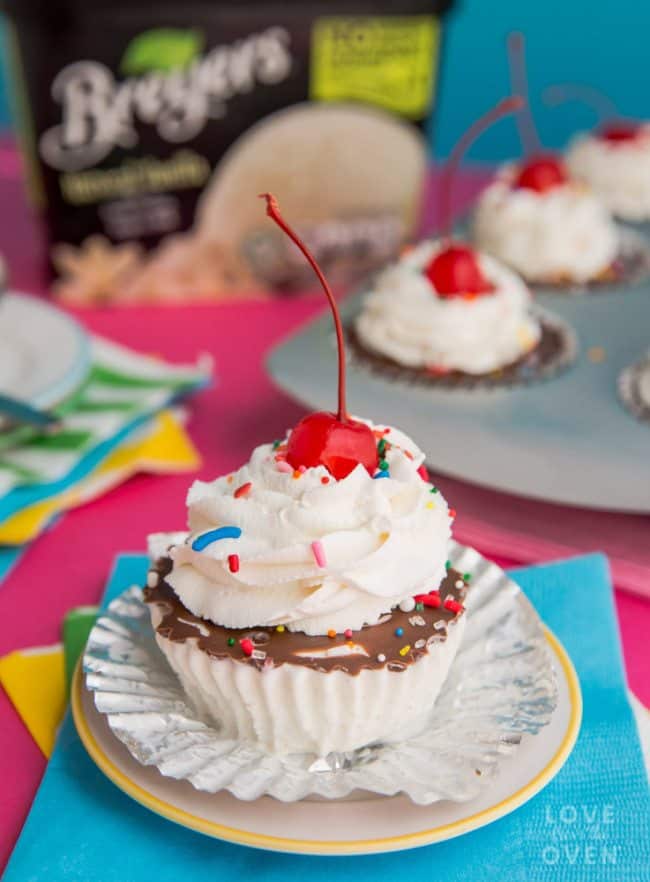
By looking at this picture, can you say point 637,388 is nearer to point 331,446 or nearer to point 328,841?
point 331,446

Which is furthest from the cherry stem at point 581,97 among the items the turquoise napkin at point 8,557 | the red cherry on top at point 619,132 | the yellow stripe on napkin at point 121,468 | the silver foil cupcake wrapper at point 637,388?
the turquoise napkin at point 8,557

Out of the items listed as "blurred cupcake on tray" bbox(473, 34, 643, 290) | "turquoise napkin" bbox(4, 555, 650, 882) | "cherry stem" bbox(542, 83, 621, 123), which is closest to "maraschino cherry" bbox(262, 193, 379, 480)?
"turquoise napkin" bbox(4, 555, 650, 882)

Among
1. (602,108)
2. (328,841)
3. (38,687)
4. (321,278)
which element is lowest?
(602,108)

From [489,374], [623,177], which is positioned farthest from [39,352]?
[623,177]

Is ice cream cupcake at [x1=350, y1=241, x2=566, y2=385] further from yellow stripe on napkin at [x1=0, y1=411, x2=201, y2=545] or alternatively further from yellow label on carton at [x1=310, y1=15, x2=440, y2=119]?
yellow label on carton at [x1=310, y1=15, x2=440, y2=119]

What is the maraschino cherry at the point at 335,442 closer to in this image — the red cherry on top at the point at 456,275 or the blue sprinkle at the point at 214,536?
the blue sprinkle at the point at 214,536

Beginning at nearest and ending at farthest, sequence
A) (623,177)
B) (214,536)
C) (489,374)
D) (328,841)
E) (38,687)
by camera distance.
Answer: (328,841)
(214,536)
(38,687)
(489,374)
(623,177)
